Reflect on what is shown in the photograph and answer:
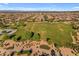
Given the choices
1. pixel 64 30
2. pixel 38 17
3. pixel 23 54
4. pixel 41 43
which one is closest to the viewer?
pixel 23 54

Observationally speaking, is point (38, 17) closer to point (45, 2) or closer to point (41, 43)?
point (45, 2)

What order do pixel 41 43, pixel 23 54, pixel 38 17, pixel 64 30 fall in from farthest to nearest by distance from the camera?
pixel 38 17 → pixel 64 30 → pixel 41 43 → pixel 23 54

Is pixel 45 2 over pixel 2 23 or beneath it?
over

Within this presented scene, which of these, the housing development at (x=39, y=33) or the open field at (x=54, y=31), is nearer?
the housing development at (x=39, y=33)

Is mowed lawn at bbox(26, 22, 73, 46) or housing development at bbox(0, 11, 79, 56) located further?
mowed lawn at bbox(26, 22, 73, 46)

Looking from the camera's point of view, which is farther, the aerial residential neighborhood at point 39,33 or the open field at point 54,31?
the open field at point 54,31

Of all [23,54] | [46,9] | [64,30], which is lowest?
[23,54]

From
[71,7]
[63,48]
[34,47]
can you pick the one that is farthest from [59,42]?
[71,7]
